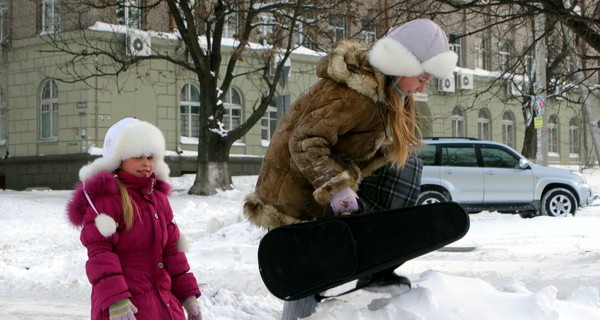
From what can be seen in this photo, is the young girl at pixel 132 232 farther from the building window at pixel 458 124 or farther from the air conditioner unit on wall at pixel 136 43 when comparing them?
the building window at pixel 458 124

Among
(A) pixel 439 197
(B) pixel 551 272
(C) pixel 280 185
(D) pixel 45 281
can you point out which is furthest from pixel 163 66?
(C) pixel 280 185

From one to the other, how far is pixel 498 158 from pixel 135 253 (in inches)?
498

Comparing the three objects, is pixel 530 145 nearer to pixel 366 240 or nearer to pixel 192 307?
pixel 366 240

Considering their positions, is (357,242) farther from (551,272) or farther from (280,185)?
(551,272)

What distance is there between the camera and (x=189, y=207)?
53.4 ft

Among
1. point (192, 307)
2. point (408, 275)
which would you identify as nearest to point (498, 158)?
point (408, 275)

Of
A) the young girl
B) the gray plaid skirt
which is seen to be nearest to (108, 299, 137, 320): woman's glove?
the young girl

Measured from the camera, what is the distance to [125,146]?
335 cm

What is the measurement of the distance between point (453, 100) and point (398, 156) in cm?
3096

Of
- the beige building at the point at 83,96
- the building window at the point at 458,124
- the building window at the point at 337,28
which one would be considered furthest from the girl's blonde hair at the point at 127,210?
the building window at the point at 458,124

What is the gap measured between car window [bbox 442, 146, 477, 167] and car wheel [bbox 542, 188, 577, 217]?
171cm

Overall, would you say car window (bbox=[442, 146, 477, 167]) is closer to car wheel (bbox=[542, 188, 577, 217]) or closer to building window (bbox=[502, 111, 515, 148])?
car wheel (bbox=[542, 188, 577, 217])

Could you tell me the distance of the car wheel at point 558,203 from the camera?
15.0m

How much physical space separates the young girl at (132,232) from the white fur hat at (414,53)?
114cm
